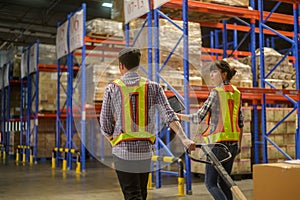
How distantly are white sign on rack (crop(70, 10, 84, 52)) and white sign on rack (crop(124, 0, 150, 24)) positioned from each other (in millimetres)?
2247

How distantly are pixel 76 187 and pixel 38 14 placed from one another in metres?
12.8

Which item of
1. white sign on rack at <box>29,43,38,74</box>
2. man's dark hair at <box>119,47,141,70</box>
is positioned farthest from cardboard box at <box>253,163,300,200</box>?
white sign on rack at <box>29,43,38,74</box>

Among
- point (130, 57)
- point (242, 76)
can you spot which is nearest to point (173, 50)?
point (242, 76)

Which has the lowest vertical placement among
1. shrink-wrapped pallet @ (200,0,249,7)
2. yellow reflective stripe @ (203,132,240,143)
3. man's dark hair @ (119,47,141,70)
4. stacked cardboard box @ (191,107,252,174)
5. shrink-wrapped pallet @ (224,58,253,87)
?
stacked cardboard box @ (191,107,252,174)

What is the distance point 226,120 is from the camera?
385cm

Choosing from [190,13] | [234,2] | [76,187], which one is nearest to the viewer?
[76,187]

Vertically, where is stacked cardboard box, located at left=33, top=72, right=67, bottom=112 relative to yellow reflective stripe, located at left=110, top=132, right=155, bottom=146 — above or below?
above

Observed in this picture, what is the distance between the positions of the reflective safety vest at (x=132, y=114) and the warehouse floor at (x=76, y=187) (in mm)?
3511

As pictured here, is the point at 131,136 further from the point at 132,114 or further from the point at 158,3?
the point at 158,3

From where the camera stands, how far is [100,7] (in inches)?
682

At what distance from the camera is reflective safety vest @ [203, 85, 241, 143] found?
3.81m

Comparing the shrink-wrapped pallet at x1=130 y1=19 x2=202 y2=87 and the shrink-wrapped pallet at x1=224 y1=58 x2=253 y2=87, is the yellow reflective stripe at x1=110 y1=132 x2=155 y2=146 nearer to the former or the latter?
the shrink-wrapped pallet at x1=130 y1=19 x2=202 y2=87

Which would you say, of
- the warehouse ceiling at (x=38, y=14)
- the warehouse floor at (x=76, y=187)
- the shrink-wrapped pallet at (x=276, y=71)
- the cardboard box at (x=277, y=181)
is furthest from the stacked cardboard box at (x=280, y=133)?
the warehouse ceiling at (x=38, y=14)

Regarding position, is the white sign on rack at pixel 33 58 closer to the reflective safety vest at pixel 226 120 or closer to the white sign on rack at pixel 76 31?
the white sign on rack at pixel 76 31
